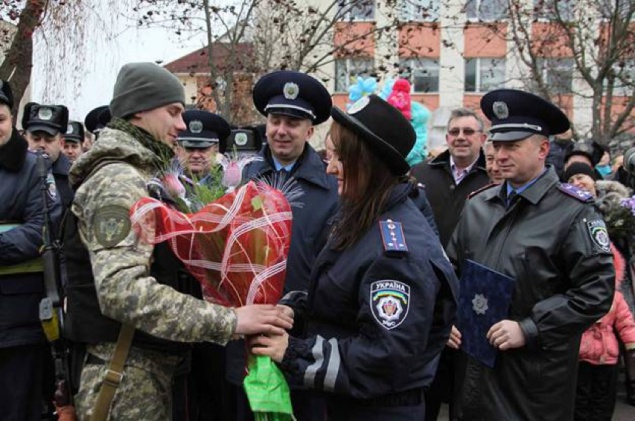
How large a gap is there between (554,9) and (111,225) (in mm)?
11308

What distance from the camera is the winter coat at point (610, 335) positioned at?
5.34 meters

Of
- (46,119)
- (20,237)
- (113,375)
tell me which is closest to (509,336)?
(113,375)

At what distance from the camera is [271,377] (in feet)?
8.50

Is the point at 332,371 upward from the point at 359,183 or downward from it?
downward

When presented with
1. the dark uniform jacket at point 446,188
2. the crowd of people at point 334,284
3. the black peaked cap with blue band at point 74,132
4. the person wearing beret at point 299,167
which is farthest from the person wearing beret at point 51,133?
the dark uniform jacket at point 446,188

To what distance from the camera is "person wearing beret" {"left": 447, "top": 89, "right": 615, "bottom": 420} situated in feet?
11.4

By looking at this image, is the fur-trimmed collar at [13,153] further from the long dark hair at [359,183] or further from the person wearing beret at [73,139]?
the person wearing beret at [73,139]

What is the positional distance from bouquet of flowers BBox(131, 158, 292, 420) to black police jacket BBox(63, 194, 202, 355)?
0.25 m

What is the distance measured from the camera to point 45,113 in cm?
628

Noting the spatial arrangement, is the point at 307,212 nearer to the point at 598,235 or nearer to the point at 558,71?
the point at 598,235

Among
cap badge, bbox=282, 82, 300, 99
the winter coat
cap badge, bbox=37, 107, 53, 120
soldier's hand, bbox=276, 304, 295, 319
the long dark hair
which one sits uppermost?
cap badge, bbox=282, 82, 300, 99

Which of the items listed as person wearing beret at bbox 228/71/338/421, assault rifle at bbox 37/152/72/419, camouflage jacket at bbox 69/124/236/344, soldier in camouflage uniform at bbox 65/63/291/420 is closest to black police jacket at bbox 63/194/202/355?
soldier in camouflage uniform at bbox 65/63/291/420

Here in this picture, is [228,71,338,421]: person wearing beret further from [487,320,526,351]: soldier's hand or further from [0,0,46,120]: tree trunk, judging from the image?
[0,0,46,120]: tree trunk

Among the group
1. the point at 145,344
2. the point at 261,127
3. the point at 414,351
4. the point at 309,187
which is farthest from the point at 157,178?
the point at 261,127
